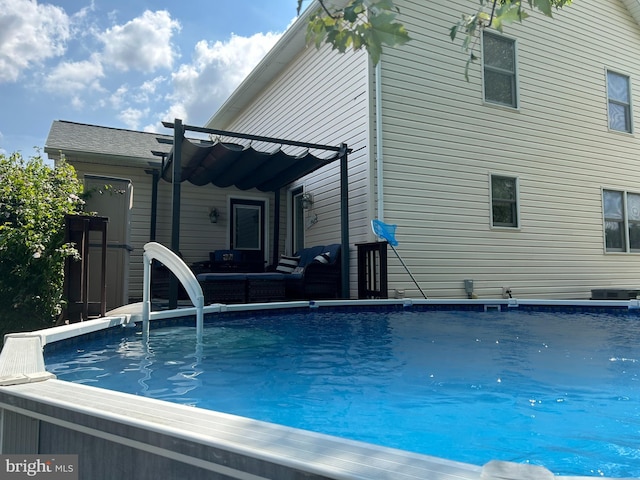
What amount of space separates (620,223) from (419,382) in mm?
9152

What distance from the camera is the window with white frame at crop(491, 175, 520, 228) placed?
314 inches

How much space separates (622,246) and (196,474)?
1087 cm

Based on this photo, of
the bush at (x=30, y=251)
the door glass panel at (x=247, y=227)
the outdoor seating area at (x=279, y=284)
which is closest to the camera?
the bush at (x=30, y=251)

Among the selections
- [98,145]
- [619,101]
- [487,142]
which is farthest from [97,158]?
[619,101]

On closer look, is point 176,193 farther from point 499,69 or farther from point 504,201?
point 499,69

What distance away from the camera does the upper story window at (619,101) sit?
31.1 feet

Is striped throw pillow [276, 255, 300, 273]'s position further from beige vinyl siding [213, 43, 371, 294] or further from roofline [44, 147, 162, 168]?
roofline [44, 147, 162, 168]

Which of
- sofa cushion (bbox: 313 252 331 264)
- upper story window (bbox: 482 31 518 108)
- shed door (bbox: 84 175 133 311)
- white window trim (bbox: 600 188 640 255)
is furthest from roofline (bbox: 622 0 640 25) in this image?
shed door (bbox: 84 175 133 311)

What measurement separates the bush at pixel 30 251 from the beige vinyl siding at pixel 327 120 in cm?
425

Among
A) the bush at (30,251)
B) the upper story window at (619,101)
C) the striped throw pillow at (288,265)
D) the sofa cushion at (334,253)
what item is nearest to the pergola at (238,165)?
the sofa cushion at (334,253)

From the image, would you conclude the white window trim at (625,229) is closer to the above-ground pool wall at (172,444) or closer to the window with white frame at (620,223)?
the window with white frame at (620,223)

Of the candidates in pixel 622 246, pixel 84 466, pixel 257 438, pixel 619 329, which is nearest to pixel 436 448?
pixel 257 438

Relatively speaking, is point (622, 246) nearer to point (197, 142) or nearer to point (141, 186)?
point (197, 142)

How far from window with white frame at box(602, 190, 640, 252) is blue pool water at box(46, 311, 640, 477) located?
5.67 m
